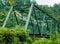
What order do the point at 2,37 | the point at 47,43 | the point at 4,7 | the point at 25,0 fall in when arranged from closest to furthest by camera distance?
the point at 47,43, the point at 2,37, the point at 4,7, the point at 25,0

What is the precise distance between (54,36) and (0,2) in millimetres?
37548

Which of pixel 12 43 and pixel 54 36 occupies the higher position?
pixel 54 36

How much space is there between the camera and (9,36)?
26.1ft

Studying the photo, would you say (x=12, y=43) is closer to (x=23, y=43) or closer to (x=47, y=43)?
(x=23, y=43)

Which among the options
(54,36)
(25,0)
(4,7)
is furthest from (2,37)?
(25,0)

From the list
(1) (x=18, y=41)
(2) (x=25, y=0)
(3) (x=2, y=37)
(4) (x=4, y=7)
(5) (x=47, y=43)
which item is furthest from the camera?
(2) (x=25, y=0)

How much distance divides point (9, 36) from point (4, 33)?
184mm

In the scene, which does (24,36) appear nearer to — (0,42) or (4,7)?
(0,42)

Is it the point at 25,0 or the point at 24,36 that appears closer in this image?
the point at 24,36

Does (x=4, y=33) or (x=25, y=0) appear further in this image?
(x=25, y=0)

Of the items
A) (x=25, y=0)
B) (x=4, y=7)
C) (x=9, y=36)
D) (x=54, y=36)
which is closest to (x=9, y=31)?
(x=9, y=36)

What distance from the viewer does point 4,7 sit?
40.3 metres

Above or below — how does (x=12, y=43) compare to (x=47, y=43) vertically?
below

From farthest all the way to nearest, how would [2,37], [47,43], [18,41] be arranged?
[18,41]
[2,37]
[47,43]
